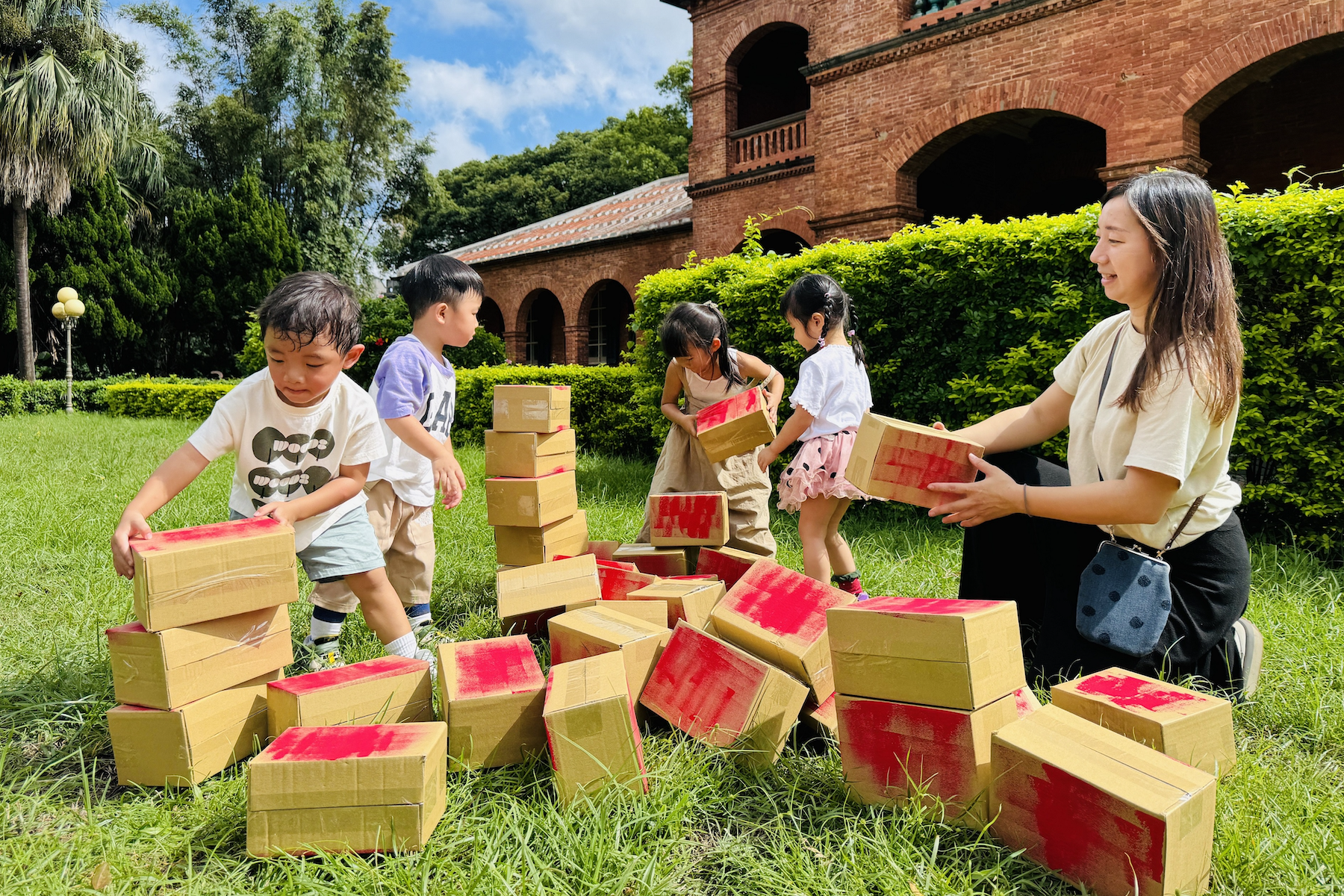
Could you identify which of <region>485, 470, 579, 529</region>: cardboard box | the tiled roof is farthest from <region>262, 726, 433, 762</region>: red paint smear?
the tiled roof

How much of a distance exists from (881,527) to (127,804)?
165 inches

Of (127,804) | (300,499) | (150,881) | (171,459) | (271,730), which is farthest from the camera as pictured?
(300,499)

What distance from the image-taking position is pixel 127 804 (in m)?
1.89

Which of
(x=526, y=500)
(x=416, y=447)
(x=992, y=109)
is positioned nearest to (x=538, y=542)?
(x=526, y=500)

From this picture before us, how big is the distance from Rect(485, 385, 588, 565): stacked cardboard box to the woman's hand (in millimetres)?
1725

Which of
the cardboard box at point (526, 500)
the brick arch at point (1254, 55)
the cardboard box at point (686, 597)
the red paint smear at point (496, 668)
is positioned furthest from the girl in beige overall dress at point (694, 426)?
the brick arch at point (1254, 55)

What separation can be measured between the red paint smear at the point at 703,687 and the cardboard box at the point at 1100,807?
0.62 m

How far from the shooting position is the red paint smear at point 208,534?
1936 mm

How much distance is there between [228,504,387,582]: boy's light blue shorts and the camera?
2.51 metres

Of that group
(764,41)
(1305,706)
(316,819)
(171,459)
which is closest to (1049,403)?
(1305,706)

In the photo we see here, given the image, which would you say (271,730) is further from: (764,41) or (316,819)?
(764,41)

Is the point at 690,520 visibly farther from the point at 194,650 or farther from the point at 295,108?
the point at 295,108

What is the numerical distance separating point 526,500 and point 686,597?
1.00 m

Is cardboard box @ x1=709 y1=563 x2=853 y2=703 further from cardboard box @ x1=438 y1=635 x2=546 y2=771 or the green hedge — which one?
the green hedge
